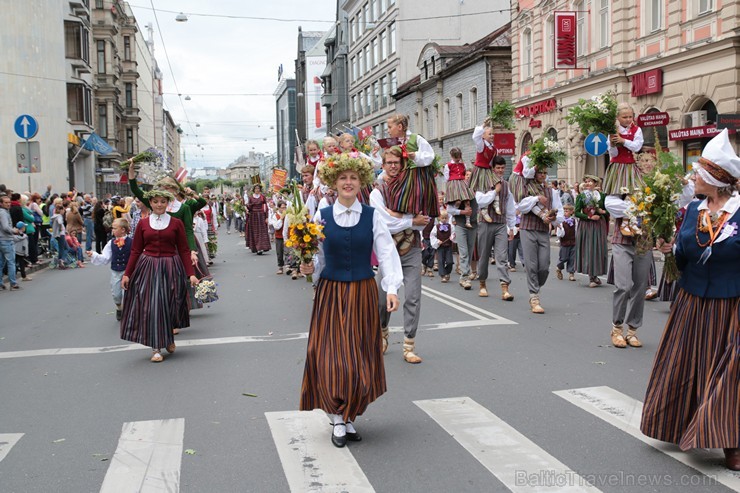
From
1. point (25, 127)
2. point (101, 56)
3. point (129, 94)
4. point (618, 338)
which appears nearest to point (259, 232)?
point (25, 127)

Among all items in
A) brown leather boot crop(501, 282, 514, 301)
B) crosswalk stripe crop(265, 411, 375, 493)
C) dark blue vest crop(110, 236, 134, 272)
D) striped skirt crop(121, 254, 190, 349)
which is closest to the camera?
crosswalk stripe crop(265, 411, 375, 493)

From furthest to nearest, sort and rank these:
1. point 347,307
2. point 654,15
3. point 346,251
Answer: point 654,15 < point 346,251 < point 347,307

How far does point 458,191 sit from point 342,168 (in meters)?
7.82

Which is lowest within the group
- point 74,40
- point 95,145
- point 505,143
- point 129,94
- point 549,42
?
point 505,143

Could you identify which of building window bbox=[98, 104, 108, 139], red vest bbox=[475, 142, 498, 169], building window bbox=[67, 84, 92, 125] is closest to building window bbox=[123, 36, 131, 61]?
A: building window bbox=[98, 104, 108, 139]

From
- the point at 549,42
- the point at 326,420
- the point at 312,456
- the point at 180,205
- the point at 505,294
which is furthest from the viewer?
the point at 549,42

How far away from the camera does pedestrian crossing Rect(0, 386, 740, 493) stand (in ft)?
15.1

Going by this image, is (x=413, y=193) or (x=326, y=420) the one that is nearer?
(x=326, y=420)

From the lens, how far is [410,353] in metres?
8.02

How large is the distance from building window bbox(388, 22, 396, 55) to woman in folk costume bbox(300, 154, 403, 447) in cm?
5399

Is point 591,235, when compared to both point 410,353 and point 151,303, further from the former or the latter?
point 151,303

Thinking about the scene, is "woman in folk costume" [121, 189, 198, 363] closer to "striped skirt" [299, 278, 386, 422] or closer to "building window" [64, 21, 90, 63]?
"striped skirt" [299, 278, 386, 422]

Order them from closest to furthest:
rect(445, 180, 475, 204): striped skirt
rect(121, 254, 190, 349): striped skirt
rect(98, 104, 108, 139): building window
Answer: rect(121, 254, 190, 349): striped skirt → rect(445, 180, 475, 204): striped skirt → rect(98, 104, 108, 139): building window

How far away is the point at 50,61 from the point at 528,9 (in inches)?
949
